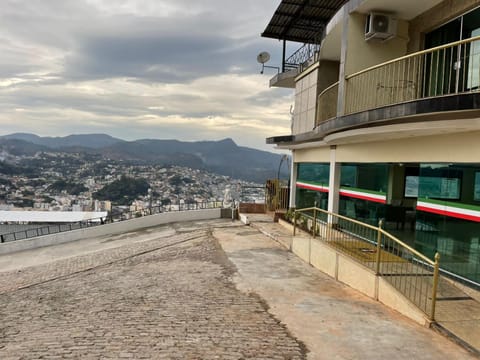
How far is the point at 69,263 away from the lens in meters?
13.9

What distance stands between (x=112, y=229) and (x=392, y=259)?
53.9 ft

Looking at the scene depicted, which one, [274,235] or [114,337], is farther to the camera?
[274,235]

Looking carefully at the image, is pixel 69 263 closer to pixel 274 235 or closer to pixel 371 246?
pixel 274 235

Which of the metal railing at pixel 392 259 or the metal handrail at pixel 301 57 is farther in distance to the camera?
the metal handrail at pixel 301 57

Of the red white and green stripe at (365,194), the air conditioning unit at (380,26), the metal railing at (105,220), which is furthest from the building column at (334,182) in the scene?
the metal railing at (105,220)

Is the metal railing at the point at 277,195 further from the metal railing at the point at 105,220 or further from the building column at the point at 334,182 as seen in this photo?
the building column at the point at 334,182

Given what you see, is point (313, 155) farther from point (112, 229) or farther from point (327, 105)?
point (112, 229)

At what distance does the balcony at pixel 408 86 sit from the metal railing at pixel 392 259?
2.26 metres

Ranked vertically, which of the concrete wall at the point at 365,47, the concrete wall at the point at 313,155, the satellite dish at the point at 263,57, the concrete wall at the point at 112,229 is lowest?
the concrete wall at the point at 112,229

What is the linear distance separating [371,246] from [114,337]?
631 centimetres

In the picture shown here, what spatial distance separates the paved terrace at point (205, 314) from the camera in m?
5.00

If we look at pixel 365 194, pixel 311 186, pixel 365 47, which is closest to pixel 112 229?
pixel 311 186

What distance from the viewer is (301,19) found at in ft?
55.3

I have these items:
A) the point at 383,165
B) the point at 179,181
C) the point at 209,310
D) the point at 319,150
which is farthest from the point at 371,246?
the point at 179,181
